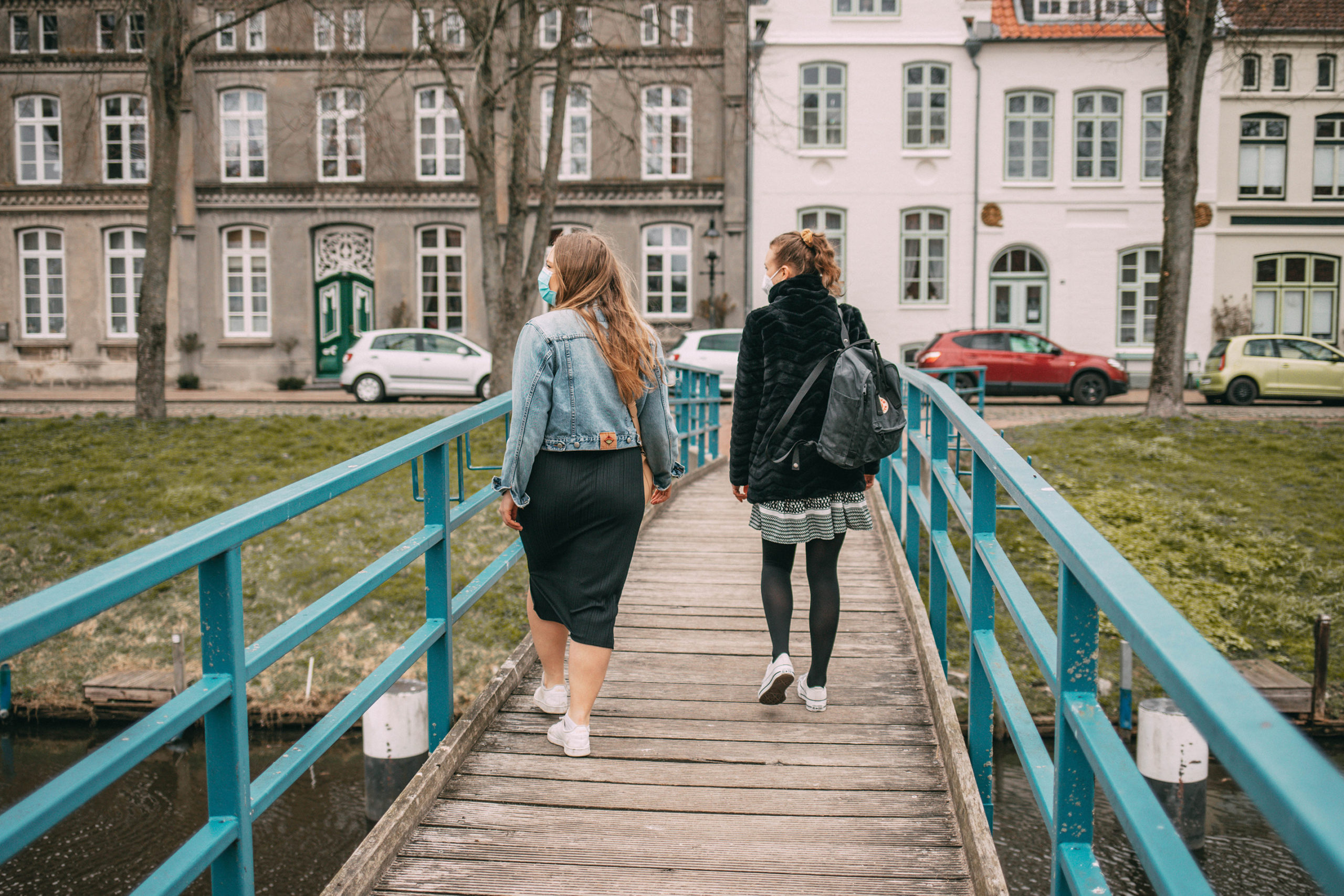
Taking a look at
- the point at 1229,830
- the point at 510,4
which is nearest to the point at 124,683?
the point at 1229,830

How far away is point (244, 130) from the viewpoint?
2769cm

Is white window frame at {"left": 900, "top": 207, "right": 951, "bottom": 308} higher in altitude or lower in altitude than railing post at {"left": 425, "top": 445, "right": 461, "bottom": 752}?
higher

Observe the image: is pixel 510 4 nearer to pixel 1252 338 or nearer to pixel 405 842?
pixel 405 842

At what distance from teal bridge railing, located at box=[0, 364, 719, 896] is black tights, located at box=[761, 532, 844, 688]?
1.19 metres

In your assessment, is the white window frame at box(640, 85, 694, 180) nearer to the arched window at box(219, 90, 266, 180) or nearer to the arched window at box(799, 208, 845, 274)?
the arched window at box(799, 208, 845, 274)

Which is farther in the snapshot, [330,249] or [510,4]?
[330,249]

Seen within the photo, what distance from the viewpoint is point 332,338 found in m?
28.0

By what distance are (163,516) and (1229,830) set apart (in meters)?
→ 9.31

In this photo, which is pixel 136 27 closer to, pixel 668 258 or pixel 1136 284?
pixel 668 258

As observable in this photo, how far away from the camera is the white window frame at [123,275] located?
27.8 meters

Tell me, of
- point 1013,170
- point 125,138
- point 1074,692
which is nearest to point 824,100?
point 1013,170

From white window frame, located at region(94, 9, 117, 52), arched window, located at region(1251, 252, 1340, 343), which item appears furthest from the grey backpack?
white window frame, located at region(94, 9, 117, 52)

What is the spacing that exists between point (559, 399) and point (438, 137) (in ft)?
84.1

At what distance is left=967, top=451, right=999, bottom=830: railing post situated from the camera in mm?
3439
